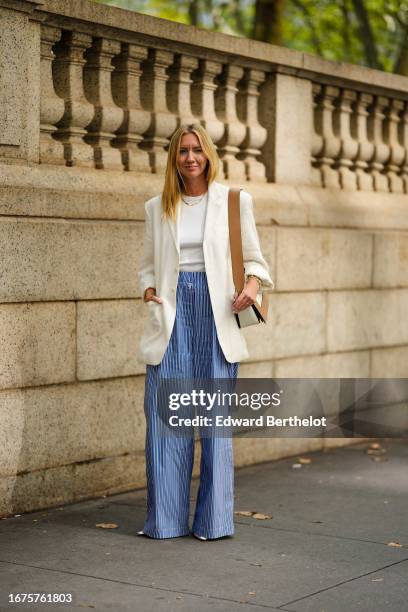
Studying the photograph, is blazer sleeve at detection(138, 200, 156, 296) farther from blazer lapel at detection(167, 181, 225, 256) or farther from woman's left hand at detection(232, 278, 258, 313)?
woman's left hand at detection(232, 278, 258, 313)

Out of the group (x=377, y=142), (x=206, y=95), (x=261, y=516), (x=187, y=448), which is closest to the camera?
(x=187, y=448)

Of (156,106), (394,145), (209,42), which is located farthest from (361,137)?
(156,106)

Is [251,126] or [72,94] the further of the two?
[251,126]

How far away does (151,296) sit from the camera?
22.0 feet

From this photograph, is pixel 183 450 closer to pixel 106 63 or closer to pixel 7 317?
pixel 7 317

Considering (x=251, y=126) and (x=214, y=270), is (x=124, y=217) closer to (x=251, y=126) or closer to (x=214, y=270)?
(x=214, y=270)

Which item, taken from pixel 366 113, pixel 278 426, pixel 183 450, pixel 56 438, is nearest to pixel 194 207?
pixel 183 450

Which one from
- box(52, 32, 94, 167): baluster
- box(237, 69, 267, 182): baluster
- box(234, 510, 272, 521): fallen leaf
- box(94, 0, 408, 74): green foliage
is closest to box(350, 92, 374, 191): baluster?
box(237, 69, 267, 182): baluster

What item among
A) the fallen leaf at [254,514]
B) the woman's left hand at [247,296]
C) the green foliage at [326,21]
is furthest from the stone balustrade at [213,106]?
the green foliage at [326,21]

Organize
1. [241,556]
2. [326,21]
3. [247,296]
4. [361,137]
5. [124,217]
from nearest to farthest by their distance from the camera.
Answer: [241,556], [247,296], [124,217], [361,137], [326,21]

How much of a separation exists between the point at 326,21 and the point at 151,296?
→ 25005 millimetres

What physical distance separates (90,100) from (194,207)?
5.71 feet

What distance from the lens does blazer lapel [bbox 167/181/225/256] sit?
21.8 ft

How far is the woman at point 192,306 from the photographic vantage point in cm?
666
